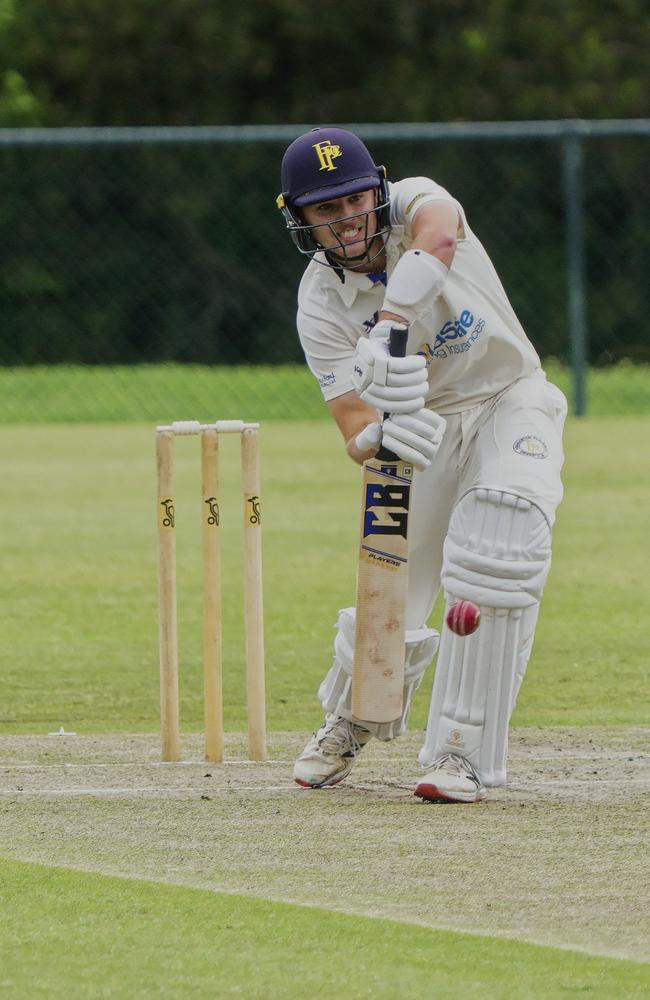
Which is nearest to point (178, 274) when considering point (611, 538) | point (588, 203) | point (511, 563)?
point (588, 203)

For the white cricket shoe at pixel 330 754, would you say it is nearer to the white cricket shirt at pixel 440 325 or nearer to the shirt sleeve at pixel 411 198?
the white cricket shirt at pixel 440 325

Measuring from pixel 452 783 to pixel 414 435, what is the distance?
0.76m

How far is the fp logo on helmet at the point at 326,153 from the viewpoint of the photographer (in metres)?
4.21

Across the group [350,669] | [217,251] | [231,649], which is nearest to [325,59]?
[217,251]

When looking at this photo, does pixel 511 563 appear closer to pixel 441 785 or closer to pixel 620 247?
pixel 441 785

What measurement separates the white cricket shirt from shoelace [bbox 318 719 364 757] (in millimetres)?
772

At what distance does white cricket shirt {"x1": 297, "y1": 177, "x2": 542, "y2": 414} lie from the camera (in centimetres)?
429

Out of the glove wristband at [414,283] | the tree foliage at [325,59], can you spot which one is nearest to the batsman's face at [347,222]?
the glove wristband at [414,283]

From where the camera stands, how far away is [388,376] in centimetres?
402

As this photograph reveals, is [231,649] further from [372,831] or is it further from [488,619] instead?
[372,831]

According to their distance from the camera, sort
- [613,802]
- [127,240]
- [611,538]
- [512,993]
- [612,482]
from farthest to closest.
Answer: [127,240] → [612,482] → [611,538] → [613,802] → [512,993]

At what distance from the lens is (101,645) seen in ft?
21.6

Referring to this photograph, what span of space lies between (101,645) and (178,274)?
1201 centimetres

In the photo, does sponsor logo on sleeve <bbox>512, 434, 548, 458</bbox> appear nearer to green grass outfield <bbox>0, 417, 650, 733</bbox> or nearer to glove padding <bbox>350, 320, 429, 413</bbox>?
glove padding <bbox>350, 320, 429, 413</bbox>
